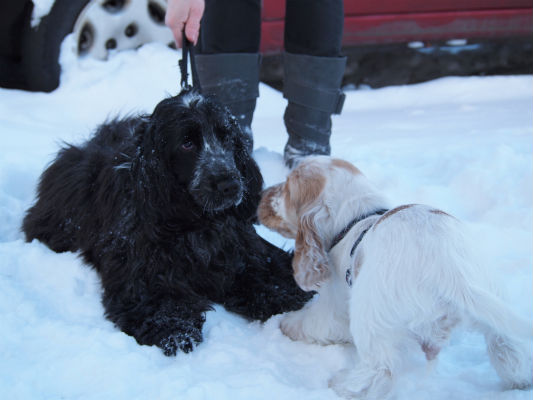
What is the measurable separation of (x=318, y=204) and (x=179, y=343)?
26.8 inches

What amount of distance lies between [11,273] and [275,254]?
114 cm

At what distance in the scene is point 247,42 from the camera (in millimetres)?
2814

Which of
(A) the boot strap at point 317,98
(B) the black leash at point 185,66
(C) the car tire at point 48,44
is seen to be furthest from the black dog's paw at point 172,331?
(C) the car tire at point 48,44

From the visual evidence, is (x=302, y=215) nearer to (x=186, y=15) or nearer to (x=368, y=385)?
(x=368, y=385)

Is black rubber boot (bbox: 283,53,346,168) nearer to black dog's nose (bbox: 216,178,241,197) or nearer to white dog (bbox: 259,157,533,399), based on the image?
black dog's nose (bbox: 216,178,241,197)

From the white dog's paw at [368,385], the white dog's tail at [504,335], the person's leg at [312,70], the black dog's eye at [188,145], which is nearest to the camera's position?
the white dog's tail at [504,335]

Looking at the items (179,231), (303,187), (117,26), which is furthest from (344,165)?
(117,26)

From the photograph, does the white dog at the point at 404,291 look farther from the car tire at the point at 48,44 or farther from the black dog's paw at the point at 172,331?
the car tire at the point at 48,44

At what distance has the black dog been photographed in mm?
1914

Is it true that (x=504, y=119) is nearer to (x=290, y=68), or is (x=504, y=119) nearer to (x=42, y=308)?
(x=290, y=68)

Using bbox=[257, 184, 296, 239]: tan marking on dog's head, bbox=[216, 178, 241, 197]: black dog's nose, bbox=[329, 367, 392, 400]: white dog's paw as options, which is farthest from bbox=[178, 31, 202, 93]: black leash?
bbox=[329, 367, 392, 400]: white dog's paw

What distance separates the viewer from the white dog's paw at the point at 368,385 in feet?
4.66

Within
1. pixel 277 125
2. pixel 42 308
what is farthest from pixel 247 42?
pixel 42 308

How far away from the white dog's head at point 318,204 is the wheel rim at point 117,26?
2.68 m
